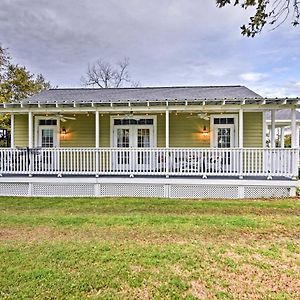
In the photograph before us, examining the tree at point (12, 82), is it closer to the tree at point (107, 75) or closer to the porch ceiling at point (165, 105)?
the tree at point (107, 75)

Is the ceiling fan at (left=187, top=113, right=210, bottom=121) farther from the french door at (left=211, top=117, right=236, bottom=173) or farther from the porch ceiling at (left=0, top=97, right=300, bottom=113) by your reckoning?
the porch ceiling at (left=0, top=97, right=300, bottom=113)

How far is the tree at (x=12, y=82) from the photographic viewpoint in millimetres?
21913

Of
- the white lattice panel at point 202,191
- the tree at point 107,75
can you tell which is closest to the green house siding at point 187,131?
the white lattice panel at point 202,191

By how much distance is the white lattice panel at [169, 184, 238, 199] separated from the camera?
9492mm

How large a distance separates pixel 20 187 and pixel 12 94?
17066 mm

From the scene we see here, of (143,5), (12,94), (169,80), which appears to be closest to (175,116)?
(143,5)

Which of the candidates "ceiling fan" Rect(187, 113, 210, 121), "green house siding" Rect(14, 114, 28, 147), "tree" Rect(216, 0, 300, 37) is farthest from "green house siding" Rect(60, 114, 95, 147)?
"tree" Rect(216, 0, 300, 37)

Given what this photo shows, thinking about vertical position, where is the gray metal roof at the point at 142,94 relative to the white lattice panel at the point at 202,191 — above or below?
above

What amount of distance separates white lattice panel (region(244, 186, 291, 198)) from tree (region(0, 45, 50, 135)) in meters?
18.6

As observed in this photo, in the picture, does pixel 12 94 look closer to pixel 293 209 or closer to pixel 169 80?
pixel 169 80

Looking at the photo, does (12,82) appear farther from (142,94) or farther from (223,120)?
(223,120)

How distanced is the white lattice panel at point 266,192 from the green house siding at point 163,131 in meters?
2.58

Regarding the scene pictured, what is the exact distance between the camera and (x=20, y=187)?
33.1ft

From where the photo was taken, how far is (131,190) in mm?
9852
